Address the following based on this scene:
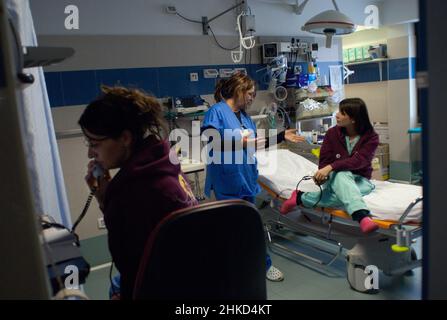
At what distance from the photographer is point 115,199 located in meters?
1.15

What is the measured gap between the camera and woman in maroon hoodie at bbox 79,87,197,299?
113 cm

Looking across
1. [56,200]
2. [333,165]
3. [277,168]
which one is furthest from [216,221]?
[277,168]

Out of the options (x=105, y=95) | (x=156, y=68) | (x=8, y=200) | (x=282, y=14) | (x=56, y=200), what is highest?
(x=282, y=14)

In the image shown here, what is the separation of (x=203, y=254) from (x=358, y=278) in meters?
1.92

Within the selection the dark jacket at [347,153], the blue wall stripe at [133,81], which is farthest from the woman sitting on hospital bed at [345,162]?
the blue wall stripe at [133,81]

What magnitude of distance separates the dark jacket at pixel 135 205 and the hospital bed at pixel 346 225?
1.70m

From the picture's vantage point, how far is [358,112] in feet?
9.41

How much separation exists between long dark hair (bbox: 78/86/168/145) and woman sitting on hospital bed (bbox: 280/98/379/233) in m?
1.74

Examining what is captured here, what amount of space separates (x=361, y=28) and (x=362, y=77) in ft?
2.56

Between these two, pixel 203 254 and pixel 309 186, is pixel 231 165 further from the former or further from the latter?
pixel 203 254

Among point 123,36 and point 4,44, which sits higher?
point 123,36

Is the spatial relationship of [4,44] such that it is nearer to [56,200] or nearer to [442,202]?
[442,202]

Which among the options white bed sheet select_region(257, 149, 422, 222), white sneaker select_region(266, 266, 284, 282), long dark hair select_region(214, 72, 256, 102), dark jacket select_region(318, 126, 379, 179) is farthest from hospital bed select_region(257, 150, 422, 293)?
long dark hair select_region(214, 72, 256, 102)

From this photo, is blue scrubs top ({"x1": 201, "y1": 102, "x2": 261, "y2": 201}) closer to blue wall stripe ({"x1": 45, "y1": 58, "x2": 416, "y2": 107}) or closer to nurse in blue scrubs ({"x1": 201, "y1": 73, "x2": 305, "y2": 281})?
nurse in blue scrubs ({"x1": 201, "y1": 73, "x2": 305, "y2": 281})
